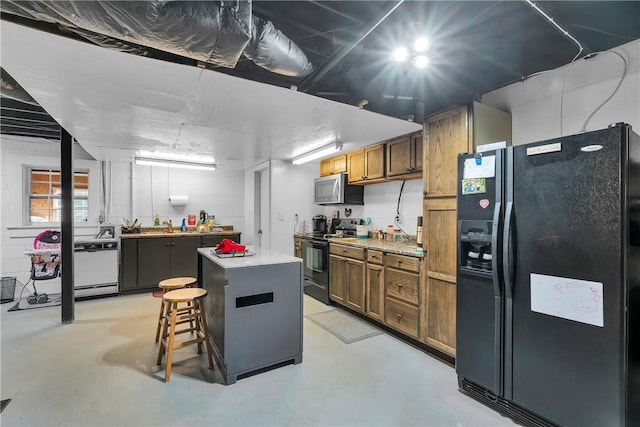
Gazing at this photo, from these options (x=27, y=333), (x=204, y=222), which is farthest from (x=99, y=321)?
(x=204, y=222)

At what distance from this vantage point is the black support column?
3.46m

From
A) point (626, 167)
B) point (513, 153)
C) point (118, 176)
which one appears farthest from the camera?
point (118, 176)

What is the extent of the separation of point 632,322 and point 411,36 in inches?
82.4

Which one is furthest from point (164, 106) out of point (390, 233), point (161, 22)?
point (390, 233)

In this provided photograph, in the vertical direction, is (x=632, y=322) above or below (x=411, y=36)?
below

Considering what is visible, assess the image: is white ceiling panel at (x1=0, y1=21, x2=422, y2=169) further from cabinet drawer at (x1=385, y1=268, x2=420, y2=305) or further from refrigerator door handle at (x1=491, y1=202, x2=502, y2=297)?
cabinet drawer at (x1=385, y1=268, x2=420, y2=305)

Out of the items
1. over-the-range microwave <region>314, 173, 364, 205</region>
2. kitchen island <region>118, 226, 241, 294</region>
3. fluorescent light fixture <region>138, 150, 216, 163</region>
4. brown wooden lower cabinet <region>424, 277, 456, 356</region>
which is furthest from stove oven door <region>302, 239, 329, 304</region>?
fluorescent light fixture <region>138, 150, 216, 163</region>

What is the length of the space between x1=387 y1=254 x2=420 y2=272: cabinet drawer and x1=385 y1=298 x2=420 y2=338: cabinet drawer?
37cm

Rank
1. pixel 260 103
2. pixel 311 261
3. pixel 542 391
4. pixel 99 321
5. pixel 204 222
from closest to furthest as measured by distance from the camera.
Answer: pixel 542 391 → pixel 260 103 → pixel 99 321 → pixel 311 261 → pixel 204 222

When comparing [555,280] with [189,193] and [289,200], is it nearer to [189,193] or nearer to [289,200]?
[289,200]

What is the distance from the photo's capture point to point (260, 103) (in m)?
2.43

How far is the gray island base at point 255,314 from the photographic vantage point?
7.57 ft

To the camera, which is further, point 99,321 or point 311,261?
point 311,261

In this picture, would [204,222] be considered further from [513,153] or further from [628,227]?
[628,227]
